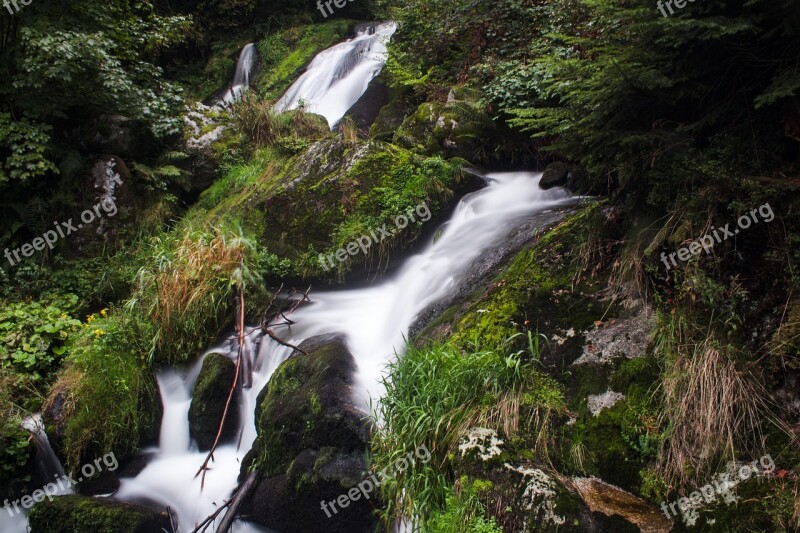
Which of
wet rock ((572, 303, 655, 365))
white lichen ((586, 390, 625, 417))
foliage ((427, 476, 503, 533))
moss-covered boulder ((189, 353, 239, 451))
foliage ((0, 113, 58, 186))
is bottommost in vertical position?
foliage ((427, 476, 503, 533))

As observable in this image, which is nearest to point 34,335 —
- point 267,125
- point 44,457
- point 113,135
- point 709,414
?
point 44,457

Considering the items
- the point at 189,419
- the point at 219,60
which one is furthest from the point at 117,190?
the point at 219,60

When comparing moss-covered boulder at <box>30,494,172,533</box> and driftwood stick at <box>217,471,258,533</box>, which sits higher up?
moss-covered boulder at <box>30,494,172,533</box>

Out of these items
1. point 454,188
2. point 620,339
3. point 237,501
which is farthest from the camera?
point 454,188

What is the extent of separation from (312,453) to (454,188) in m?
4.47

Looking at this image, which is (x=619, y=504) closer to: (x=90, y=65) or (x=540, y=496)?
(x=540, y=496)

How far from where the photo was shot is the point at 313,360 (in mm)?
4707

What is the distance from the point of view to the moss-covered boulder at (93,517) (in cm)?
419

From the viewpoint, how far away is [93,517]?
13.9ft

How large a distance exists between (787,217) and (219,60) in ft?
54.0

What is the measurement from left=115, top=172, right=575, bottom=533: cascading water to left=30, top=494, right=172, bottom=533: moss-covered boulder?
218 mm

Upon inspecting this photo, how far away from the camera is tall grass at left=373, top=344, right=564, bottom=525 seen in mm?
3377

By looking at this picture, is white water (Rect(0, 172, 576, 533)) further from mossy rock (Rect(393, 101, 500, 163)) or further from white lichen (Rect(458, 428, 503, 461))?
white lichen (Rect(458, 428, 503, 461))

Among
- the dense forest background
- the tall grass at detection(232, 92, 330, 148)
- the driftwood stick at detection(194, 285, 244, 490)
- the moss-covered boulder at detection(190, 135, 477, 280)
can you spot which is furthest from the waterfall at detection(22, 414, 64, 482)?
the tall grass at detection(232, 92, 330, 148)
